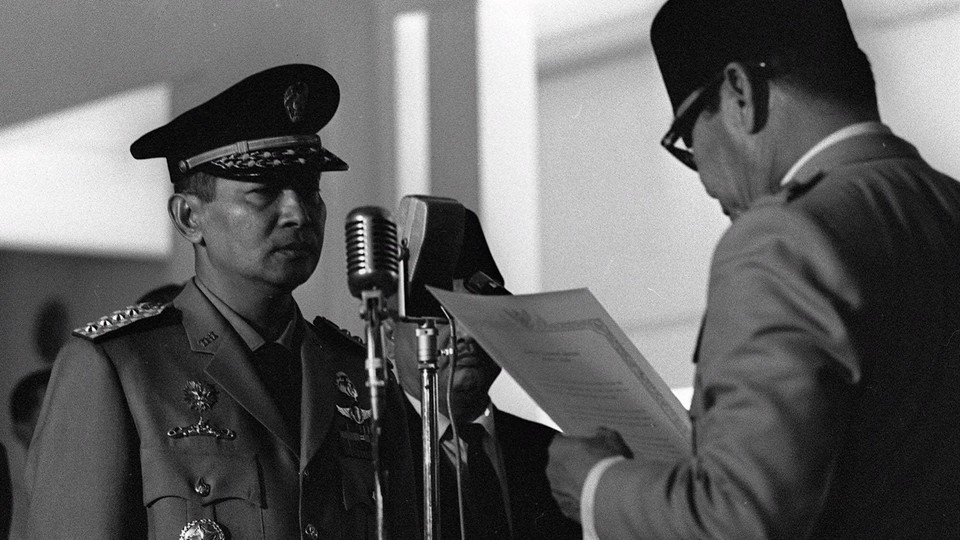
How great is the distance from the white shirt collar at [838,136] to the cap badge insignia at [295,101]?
0.98 metres

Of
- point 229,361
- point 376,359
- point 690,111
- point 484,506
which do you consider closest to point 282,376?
point 229,361

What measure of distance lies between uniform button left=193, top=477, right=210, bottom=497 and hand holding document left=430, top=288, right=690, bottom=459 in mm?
624

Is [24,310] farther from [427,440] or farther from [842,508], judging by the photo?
[842,508]

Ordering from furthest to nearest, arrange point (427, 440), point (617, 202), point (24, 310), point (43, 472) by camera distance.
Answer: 1. point (24, 310)
2. point (617, 202)
3. point (43, 472)
4. point (427, 440)

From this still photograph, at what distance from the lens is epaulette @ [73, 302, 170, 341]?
73.7 inches

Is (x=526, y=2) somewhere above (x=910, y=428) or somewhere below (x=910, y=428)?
above

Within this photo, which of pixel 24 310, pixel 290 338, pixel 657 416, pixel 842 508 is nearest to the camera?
pixel 842 508

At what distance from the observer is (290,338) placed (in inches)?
79.3

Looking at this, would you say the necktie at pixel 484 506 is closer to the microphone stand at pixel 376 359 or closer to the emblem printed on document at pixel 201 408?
the emblem printed on document at pixel 201 408

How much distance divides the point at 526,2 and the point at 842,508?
168cm

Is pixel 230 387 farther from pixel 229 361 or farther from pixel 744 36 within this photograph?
pixel 744 36

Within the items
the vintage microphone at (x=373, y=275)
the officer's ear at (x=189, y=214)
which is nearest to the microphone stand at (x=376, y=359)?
the vintage microphone at (x=373, y=275)

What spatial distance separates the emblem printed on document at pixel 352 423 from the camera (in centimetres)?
198

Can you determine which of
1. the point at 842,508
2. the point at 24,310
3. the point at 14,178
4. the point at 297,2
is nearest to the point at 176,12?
the point at 297,2
